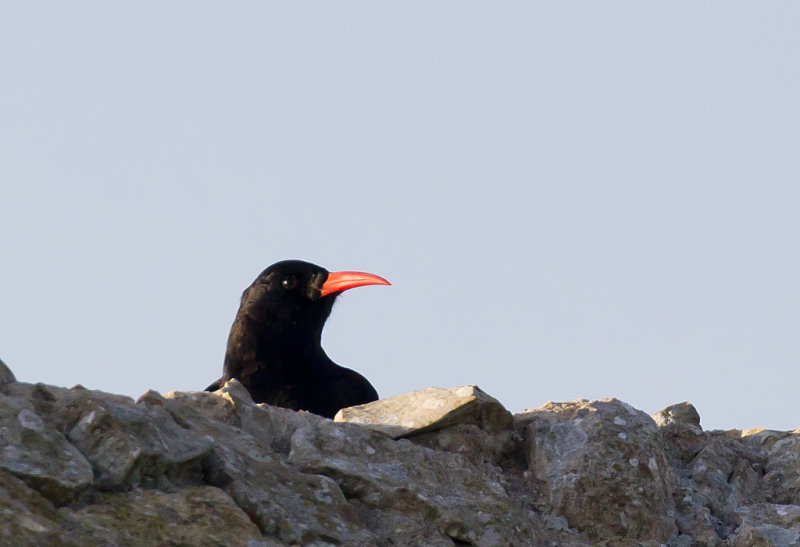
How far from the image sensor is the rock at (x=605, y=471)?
4613 millimetres

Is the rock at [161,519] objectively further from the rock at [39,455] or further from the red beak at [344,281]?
the red beak at [344,281]

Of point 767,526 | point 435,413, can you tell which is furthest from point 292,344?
point 767,526

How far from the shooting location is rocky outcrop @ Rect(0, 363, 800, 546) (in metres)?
3.58

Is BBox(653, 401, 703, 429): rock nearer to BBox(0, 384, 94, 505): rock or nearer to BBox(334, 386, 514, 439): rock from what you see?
BBox(334, 386, 514, 439): rock

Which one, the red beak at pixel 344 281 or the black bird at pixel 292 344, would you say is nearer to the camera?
the red beak at pixel 344 281

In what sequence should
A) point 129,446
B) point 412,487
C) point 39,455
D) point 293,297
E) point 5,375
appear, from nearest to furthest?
1. point 39,455
2. point 129,446
3. point 5,375
4. point 412,487
5. point 293,297

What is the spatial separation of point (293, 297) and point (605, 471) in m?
4.58

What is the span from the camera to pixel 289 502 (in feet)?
13.2

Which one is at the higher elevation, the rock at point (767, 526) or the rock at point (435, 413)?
the rock at point (435, 413)

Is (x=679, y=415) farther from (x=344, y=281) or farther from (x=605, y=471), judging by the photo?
(x=344, y=281)

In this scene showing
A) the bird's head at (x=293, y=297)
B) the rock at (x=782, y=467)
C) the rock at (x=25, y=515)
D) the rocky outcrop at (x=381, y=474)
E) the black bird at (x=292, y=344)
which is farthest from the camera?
the bird's head at (x=293, y=297)

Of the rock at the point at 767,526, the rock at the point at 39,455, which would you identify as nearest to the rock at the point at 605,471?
the rock at the point at 767,526

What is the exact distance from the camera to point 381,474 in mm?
4402

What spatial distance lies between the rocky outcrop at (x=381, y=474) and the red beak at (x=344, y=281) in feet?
10.0
